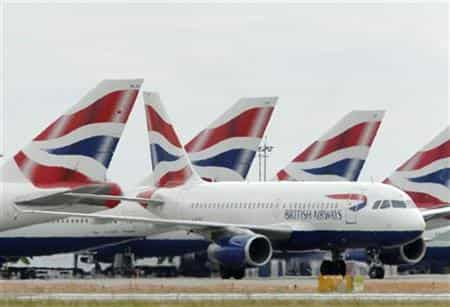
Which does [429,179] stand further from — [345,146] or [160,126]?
[160,126]

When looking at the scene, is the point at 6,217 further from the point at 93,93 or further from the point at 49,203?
the point at 93,93

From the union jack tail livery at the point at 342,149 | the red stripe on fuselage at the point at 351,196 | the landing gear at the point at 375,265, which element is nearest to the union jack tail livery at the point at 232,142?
the union jack tail livery at the point at 342,149

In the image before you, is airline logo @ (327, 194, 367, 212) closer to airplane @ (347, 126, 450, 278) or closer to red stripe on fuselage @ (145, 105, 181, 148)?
red stripe on fuselage @ (145, 105, 181, 148)

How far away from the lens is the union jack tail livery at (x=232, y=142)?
258ft

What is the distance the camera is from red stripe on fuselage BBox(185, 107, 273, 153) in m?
78.8

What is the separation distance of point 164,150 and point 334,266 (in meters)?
13.6

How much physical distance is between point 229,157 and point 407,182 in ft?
35.2

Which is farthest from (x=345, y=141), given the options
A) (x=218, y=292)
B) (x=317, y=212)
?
(x=218, y=292)

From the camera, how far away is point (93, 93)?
54500 mm

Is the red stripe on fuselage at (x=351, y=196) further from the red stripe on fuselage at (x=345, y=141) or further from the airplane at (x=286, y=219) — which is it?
the red stripe on fuselage at (x=345, y=141)

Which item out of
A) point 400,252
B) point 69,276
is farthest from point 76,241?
point 400,252

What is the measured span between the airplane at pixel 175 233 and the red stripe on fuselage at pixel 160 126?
36 centimetres

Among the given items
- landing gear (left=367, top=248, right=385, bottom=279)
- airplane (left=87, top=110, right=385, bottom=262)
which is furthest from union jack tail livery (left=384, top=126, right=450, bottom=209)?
landing gear (left=367, top=248, right=385, bottom=279)

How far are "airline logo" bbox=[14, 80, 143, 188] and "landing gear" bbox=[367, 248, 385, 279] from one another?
14949mm
